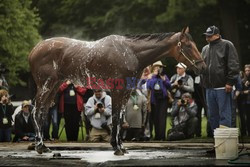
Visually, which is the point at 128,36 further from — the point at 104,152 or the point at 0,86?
the point at 0,86

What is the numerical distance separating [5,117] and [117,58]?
6.83 m

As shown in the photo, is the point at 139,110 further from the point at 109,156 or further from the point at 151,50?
the point at 109,156

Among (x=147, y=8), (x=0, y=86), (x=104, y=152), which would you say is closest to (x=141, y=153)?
(x=104, y=152)

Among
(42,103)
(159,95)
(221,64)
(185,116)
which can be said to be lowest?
(185,116)

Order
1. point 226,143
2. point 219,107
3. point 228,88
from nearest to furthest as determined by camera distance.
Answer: point 226,143 < point 228,88 < point 219,107

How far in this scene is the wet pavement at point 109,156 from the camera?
1293 centimetres

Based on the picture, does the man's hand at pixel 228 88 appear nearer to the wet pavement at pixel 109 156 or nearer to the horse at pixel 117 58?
the horse at pixel 117 58

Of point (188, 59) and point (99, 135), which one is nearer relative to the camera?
point (188, 59)

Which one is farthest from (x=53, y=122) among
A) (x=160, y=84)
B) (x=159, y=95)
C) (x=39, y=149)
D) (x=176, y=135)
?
(x=39, y=149)

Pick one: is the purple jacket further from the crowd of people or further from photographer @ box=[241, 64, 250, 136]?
photographer @ box=[241, 64, 250, 136]

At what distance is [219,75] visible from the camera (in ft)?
50.5

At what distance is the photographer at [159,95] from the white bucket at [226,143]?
289 inches

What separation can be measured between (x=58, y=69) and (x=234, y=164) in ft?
17.9

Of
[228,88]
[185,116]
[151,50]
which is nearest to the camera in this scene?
[228,88]
